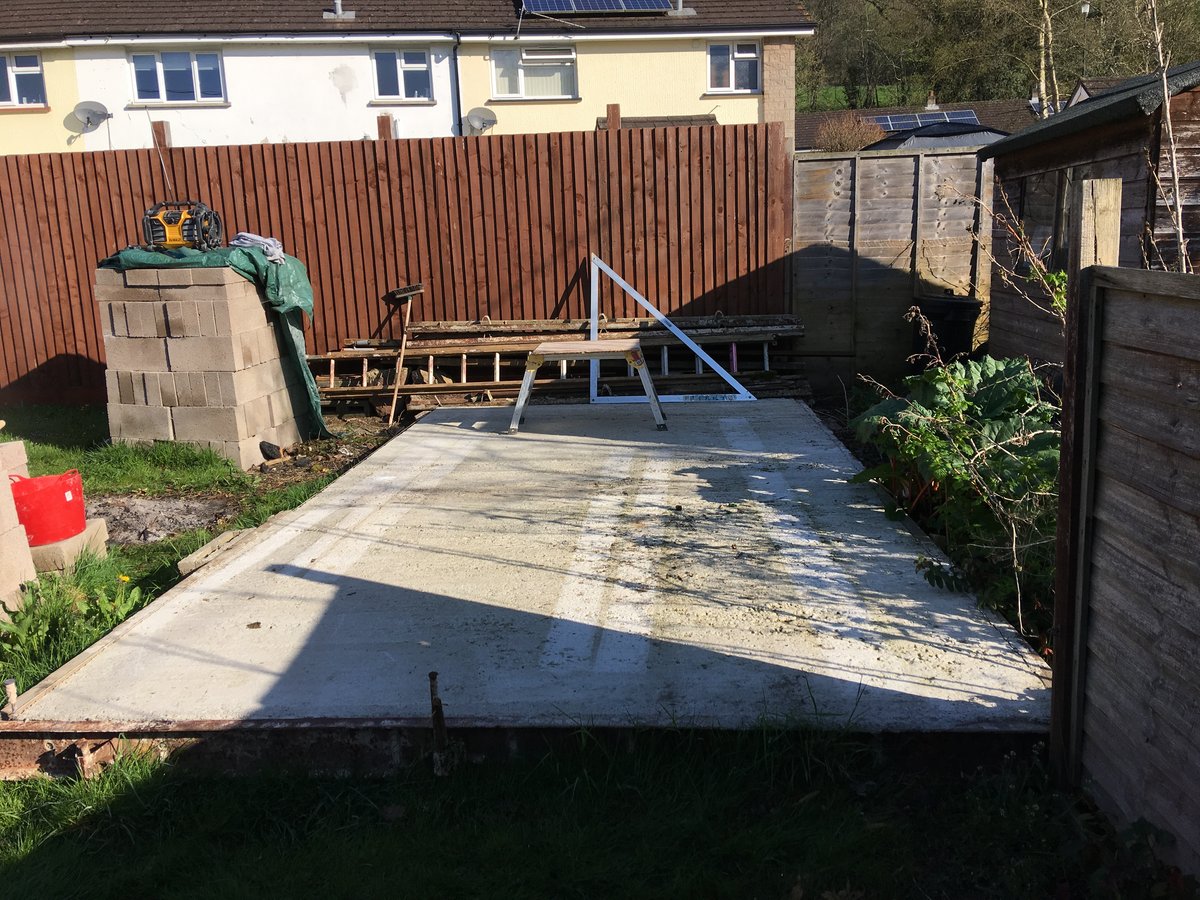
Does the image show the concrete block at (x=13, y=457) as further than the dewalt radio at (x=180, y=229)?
No

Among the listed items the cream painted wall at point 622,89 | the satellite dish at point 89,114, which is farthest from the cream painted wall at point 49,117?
the cream painted wall at point 622,89

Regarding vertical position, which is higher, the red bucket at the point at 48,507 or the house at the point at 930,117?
the house at the point at 930,117

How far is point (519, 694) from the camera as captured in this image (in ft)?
10.6

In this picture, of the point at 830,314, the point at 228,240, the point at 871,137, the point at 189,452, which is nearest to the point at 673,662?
the point at 189,452

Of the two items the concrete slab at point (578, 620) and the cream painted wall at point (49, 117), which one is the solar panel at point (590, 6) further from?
the concrete slab at point (578, 620)

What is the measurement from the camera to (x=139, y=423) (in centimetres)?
776

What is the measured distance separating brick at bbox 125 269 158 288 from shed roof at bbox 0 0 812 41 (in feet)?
41.5

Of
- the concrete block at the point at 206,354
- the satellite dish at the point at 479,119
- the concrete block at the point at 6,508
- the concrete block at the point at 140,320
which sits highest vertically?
the satellite dish at the point at 479,119

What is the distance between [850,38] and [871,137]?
13.6 meters

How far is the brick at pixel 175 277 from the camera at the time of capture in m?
7.36

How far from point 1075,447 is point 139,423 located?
7008 millimetres

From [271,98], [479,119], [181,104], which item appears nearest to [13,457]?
[479,119]

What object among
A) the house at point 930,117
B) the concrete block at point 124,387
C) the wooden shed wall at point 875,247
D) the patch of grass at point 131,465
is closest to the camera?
the patch of grass at point 131,465

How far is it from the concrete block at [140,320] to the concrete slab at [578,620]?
2.46 meters
